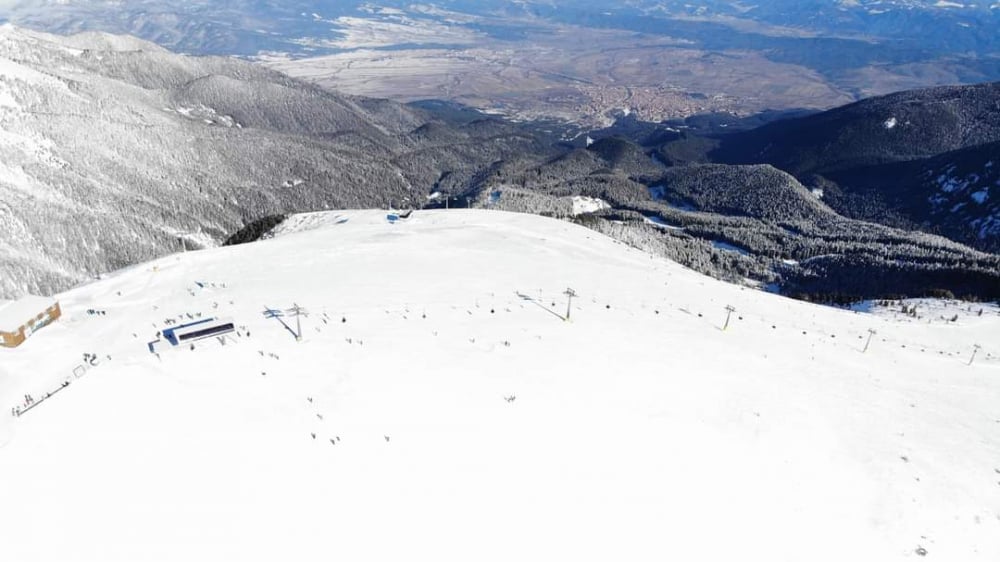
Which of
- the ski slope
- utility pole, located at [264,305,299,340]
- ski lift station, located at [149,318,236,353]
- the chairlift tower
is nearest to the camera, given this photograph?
the ski slope

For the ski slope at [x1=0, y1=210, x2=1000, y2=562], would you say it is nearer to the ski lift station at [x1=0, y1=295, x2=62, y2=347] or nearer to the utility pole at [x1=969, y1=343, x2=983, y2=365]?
the ski lift station at [x1=0, y1=295, x2=62, y2=347]

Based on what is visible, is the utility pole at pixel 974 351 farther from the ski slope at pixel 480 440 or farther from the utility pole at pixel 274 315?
the utility pole at pixel 274 315

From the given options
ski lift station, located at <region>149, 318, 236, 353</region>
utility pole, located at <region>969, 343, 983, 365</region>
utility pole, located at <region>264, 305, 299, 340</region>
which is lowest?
utility pole, located at <region>969, 343, 983, 365</region>

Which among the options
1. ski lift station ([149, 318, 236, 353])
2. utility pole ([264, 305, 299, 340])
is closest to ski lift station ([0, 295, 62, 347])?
ski lift station ([149, 318, 236, 353])

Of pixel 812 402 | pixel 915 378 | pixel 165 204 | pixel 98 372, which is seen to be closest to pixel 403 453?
pixel 98 372

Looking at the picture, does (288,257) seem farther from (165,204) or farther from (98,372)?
(165,204)
